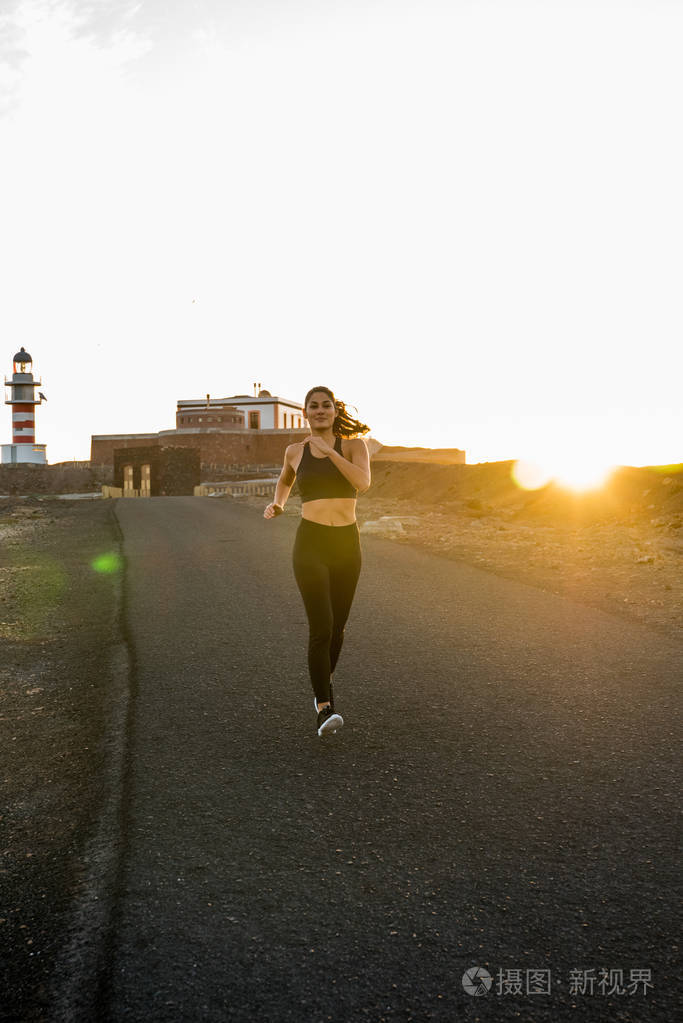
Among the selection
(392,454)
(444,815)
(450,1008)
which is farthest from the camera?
(392,454)

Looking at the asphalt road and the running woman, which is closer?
the asphalt road

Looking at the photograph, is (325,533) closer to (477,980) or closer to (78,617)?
(477,980)

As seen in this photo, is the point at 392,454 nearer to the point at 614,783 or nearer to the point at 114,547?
the point at 114,547

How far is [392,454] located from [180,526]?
159ft

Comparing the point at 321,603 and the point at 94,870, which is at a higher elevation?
the point at 321,603

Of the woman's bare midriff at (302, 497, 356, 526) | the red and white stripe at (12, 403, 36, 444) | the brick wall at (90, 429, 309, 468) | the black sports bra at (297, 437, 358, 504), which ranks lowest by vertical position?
the woman's bare midriff at (302, 497, 356, 526)

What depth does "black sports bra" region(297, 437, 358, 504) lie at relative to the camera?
14.7ft

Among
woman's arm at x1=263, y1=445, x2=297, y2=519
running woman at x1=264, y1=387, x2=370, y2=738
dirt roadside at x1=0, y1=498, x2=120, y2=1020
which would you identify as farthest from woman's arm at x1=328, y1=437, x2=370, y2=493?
dirt roadside at x1=0, y1=498, x2=120, y2=1020

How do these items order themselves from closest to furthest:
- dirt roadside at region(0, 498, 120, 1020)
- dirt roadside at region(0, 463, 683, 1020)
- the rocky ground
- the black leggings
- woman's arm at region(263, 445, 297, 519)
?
dirt roadside at region(0, 498, 120, 1020) → dirt roadside at region(0, 463, 683, 1020) → the black leggings → woman's arm at region(263, 445, 297, 519) → the rocky ground

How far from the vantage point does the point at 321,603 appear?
438 centimetres

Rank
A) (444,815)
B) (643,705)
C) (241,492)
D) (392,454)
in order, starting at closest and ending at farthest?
(444,815)
(643,705)
(241,492)
(392,454)

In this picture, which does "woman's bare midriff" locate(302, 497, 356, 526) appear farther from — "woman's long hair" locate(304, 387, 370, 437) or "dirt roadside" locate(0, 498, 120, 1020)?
"dirt roadside" locate(0, 498, 120, 1020)

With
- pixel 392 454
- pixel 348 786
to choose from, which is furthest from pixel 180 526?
pixel 392 454

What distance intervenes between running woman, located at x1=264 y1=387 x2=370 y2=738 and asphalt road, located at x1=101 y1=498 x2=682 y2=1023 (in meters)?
0.49
